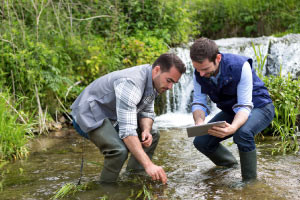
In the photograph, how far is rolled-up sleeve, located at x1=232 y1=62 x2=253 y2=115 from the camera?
3289 mm

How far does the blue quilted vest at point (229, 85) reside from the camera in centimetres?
337

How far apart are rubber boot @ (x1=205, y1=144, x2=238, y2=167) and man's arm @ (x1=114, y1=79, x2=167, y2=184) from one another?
3.22 feet

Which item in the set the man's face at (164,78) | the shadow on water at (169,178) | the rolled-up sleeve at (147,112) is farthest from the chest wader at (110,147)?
the man's face at (164,78)

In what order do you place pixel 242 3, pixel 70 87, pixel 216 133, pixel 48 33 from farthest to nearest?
pixel 242 3, pixel 48 33, pixel 70 87, pixel 216 133

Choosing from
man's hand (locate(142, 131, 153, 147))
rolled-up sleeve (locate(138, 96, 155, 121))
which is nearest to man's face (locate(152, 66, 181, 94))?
rolled-up sleeve (locate(138, 96, 155, 121))

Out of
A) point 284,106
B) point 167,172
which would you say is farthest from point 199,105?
point 284,106

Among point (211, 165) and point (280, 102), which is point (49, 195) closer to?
→ point (211, 165)

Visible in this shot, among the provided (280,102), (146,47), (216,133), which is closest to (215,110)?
(146,47)

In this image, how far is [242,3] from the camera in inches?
510

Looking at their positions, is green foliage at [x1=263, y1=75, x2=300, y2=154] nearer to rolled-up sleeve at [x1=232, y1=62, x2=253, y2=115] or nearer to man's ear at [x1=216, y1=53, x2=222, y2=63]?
rolled-up sleeve at [x1=232, y1=62, x2=253, y2=115]

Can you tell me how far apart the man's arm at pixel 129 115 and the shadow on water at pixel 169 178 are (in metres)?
0.45

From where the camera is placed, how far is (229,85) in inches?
135

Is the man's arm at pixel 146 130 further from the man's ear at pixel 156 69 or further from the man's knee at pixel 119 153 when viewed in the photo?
the man's ear at pixel 156 69

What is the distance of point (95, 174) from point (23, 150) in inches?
55.7
